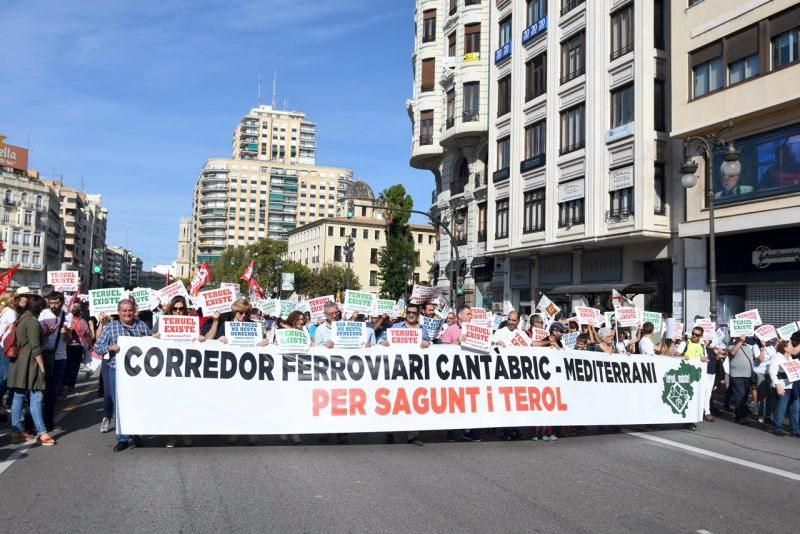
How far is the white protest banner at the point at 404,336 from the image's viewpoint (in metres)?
9.42

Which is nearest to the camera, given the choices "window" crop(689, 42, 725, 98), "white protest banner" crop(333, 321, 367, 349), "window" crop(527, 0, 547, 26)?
"white protest banner" crop(333, 321, 367, 349)

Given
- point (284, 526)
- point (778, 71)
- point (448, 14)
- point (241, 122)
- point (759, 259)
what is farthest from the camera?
point (241, 122)

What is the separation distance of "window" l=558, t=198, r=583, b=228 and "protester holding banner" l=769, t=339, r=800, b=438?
1690 cm

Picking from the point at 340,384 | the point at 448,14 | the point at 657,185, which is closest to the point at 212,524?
the point at 340,384

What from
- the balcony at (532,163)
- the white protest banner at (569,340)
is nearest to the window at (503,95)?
the balcony at (532,163)

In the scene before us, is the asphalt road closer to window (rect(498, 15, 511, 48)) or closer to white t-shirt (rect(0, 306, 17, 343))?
white t-shirt (rect(0, 306, 17, 343))

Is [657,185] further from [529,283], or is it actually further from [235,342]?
[235,342]

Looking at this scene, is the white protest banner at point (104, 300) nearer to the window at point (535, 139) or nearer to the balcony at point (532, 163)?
the balcony at point (532, 163)

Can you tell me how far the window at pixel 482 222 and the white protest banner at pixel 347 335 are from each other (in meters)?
27.6

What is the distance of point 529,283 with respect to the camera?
3259cm

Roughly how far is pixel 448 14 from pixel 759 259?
79.5ft

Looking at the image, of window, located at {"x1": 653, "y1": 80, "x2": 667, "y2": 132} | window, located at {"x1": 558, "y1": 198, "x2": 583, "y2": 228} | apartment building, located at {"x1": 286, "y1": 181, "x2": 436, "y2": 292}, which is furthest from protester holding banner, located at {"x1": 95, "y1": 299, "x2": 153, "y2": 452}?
apartment building, located at {"x1": 286, "y1": 181, "x2": 436, "y2": 292}

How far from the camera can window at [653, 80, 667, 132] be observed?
24953 millimetres

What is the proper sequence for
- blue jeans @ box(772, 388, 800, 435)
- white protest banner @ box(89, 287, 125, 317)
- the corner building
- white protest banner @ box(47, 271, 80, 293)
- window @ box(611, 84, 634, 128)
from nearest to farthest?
1. white protest banner @ box(89, 287, 125, 317)
2. blue jeans @ box(772, 388, 800, 435)
3. white protest banner @ box(47, 271, 80, 293)
4. the corner building
5. window @ box(611, 84, 634, 128)
